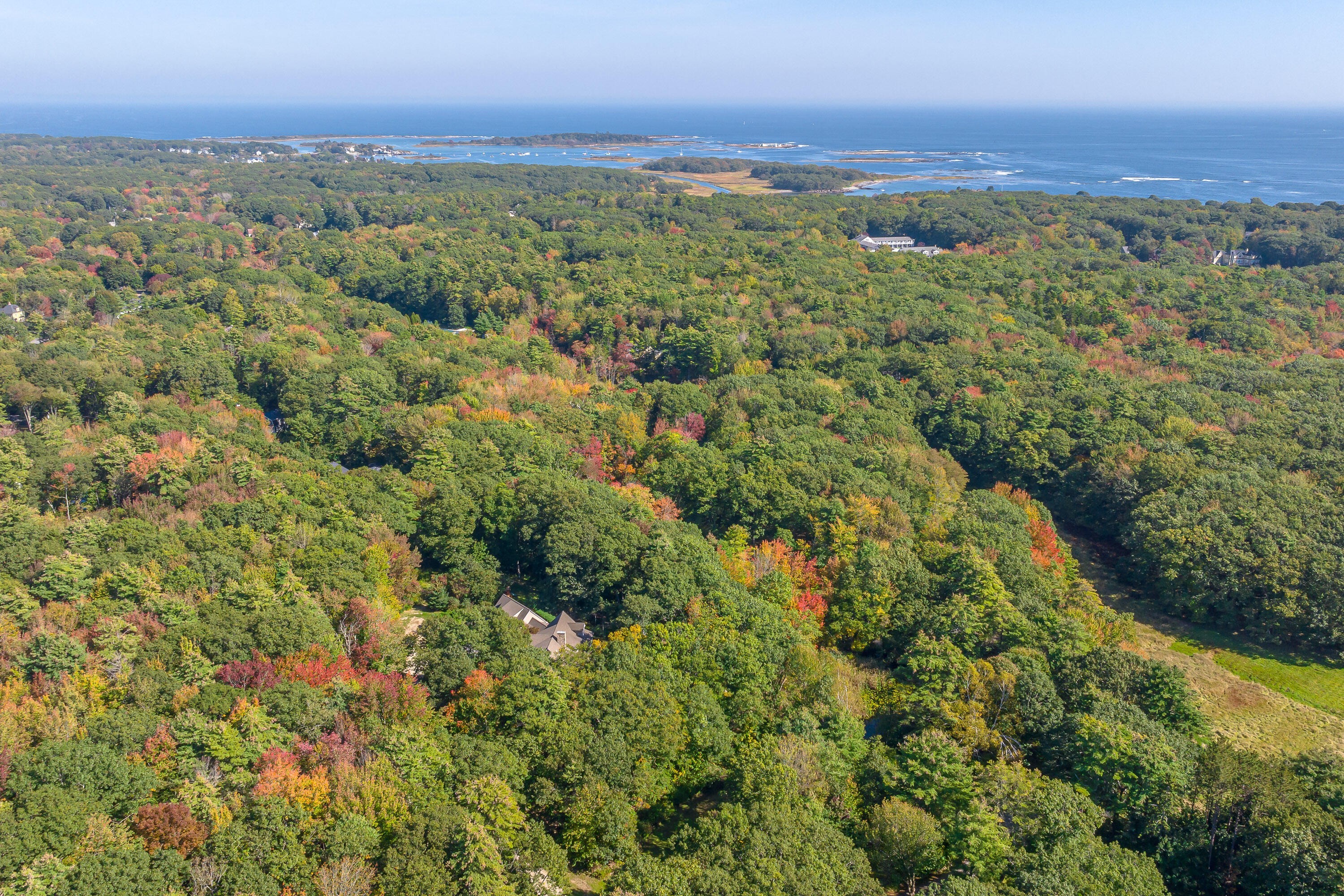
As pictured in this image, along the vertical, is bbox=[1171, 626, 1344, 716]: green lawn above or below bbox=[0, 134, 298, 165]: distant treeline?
below

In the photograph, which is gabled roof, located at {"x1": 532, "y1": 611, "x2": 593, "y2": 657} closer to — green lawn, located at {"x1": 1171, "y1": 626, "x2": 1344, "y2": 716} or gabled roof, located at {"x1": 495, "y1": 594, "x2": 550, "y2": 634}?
gabled roof, located at {"x1": 495, "y1": 594, "x2": 550, "y2": 634}

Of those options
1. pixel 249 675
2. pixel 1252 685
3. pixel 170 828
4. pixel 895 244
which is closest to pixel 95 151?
pixel 895 244

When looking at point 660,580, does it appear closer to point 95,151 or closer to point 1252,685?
point 1252,685

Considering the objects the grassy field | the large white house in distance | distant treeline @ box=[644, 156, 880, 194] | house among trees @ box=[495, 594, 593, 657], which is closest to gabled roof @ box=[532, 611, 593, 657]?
house among trees @ box=[495, 594, 593, 657]

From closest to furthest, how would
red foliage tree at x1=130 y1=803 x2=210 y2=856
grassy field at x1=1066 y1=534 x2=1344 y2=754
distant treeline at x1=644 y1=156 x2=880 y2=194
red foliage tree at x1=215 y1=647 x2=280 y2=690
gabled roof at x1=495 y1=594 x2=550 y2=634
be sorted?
1. red foliage tree at x1=130 y1=803 x2=210 y2=856
2. red foliage tree at x1=215 y1=647 x2=280 y2=690
3. grassy field at x1=1066 y1=534 x2=1344 y2=754
4. gabled roof at x1=495 y1=594 x2=550 y2=634
5. distant treeline at x1=644 y1=156 x2=880 y2=194

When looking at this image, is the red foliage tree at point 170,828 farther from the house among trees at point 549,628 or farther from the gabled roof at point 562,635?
the gabled roof at point 562,635

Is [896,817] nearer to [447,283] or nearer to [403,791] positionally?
[403,791]
